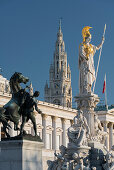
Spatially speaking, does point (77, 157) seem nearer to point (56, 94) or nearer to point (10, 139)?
point (10, 139)

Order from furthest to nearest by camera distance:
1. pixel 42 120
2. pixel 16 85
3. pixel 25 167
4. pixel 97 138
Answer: pixel 42 120
pixel 97 138
pixel 16 85
pixel 25 167

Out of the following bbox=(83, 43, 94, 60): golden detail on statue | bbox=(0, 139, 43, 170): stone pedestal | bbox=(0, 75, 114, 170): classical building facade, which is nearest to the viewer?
bbox=(0, 139, 43, 170): stone pedestal

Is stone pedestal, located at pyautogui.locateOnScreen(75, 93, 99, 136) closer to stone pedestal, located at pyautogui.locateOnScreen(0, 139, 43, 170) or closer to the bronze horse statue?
the bronze horse statue

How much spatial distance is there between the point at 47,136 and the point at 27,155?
70.2 meters

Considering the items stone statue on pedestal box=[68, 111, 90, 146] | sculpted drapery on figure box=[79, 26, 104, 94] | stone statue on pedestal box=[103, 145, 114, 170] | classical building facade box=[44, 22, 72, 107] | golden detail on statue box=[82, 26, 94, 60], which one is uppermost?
classical building facade box=[44, 22, 72, 107]

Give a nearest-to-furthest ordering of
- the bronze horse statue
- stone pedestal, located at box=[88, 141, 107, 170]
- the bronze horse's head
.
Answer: the bronze horse statue → the bronze horse's head → stone pedestal, located at box=[88, 141, 107, 170]

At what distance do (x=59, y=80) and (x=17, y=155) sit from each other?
455 feet

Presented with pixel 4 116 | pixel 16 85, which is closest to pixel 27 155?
pixel 4 116

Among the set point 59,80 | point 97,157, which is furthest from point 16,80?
point 59,80

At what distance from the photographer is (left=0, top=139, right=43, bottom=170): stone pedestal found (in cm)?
2162

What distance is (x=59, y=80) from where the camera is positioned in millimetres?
160125

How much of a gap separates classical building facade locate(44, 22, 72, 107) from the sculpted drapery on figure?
399ft

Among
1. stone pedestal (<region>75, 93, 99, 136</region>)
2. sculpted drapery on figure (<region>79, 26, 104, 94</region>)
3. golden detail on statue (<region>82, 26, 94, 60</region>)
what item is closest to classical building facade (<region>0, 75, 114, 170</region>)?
golden detail on statue (<region>82, 26, 94, 60</region>)

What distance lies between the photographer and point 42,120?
3565 inches
